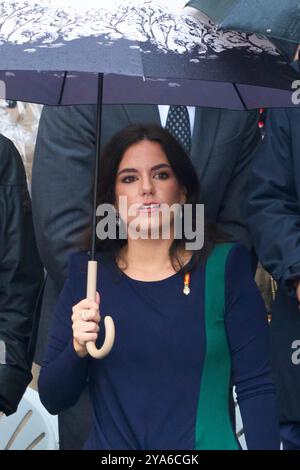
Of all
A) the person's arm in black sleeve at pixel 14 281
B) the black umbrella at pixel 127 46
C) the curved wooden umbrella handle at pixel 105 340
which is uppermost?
the black umbrella at pixel 127 46

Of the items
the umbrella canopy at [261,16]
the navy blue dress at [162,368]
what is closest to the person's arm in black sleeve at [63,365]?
the navy blue dress at [162,368]

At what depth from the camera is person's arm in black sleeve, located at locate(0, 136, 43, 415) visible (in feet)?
14.0

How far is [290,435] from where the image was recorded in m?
4.04

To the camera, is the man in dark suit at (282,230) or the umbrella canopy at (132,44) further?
the man in dark suit at (282,230)

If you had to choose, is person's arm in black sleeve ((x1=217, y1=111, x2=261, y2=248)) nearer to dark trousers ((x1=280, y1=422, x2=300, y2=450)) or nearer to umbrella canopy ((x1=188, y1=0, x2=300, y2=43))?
dark trousers ((x1=280, y1=422, x2=300, y2=450))

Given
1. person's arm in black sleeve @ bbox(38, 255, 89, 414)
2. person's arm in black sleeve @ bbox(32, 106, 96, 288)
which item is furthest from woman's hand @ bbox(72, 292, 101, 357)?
person's arm in black sleeve @ bbox(32, 106, 96, 288)

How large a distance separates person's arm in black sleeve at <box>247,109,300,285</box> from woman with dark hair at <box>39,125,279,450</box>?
0.53 feet

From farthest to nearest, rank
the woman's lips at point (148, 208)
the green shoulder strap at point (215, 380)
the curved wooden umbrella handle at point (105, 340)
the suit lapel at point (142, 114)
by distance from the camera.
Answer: the suit lapel at point (142, 114) → the woman's lips at point (148, 208) → the green shoulder strap at point (215, 380) → the curved wooden umbrella handle at point (105, 340)

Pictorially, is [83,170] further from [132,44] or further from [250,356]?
[132,44]

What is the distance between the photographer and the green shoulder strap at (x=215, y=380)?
3.63 metres

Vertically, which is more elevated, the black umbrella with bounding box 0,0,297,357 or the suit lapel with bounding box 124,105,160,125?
the suit lapel with bounding box 124,105,160,125

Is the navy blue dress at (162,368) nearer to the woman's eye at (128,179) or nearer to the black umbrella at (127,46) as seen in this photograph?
the black umbrella at (127,46)
